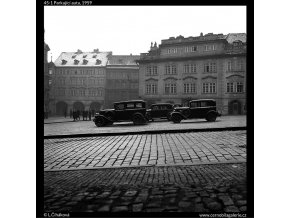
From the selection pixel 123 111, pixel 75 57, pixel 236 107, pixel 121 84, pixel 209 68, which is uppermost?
pixel 75 57

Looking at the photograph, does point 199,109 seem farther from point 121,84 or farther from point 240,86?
point 240,86

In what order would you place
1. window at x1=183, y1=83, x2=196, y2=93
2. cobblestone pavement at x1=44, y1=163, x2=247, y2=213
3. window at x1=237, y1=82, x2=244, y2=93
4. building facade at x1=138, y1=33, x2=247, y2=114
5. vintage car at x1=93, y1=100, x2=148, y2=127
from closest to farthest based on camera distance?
Result: cobblestone pavement at x1=44, y1=163, x2=247, y2=213 → window at x1=237, y1=82, x2=244, y2=93 → building facade at x1=138, y1=33, x2=247, y2=114 → window at x1=183, y1=83, x2=196, y2=93 → vintage car at x1=93, y1=100, x2=148, y2=127

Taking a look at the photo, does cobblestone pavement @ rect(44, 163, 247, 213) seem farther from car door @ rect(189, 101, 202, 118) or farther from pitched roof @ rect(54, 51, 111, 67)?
car door @ rect(189, 101, 202, 118)

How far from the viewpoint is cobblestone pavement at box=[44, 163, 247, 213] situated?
2182mm

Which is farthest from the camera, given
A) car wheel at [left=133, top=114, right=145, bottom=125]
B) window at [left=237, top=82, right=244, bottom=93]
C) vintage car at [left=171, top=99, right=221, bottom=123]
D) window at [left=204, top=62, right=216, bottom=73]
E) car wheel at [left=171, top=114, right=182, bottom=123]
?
car wheel at [left=171, top=114, right=182, bottom=123]

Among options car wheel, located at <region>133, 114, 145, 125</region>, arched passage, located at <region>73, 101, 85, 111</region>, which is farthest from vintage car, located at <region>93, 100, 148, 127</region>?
arched passage, located at <region>73, 101, 85, 111</region>

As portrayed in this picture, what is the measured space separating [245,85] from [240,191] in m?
1.20

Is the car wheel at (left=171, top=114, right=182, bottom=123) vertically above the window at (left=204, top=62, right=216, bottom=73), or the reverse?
the window at (left=204, top=62, right=216, bottom=73)

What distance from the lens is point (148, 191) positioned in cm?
258

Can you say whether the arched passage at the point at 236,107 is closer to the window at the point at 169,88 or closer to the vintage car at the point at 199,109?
the window at the point at 169,88

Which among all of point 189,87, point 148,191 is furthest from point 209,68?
point 148,191

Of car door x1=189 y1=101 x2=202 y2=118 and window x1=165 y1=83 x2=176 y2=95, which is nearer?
window x1=165 y1=83 x2=176 y2=95

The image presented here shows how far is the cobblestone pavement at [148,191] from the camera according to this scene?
2182mm
